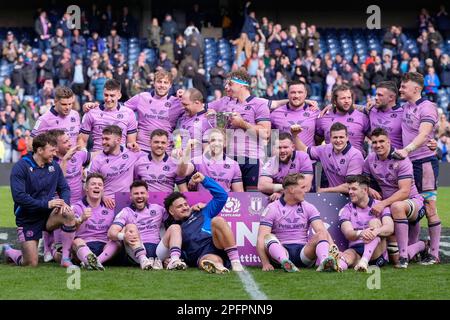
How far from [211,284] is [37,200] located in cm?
213

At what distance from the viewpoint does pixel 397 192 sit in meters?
10.3

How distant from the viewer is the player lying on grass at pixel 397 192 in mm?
10164

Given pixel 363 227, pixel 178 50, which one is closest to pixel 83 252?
pixel 363 227

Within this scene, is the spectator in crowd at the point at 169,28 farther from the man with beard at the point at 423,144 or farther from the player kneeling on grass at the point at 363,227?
the player kneeling on grass at the point at 363,227

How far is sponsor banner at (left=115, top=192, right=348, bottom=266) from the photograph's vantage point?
34.2 ft

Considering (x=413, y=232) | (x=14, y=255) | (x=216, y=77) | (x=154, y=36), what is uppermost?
(x=154, y=36)

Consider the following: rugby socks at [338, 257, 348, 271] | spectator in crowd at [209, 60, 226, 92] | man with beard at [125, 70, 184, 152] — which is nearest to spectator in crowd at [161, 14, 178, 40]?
spectator in crowd at [209, 60, 226, 92]

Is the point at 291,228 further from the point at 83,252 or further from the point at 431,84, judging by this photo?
the point at 431,84

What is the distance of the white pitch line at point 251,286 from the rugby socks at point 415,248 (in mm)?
1848

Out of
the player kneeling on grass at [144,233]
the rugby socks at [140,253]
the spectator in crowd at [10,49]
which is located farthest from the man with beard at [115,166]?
the spectator in crowd at [10,49]

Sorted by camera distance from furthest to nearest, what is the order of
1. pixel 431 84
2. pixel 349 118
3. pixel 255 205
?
pixel 431 84 → pixel 349 118 → pixel 255 205

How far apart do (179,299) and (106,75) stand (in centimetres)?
1621

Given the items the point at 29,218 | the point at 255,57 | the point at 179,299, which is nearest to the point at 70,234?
the point at 29,218
